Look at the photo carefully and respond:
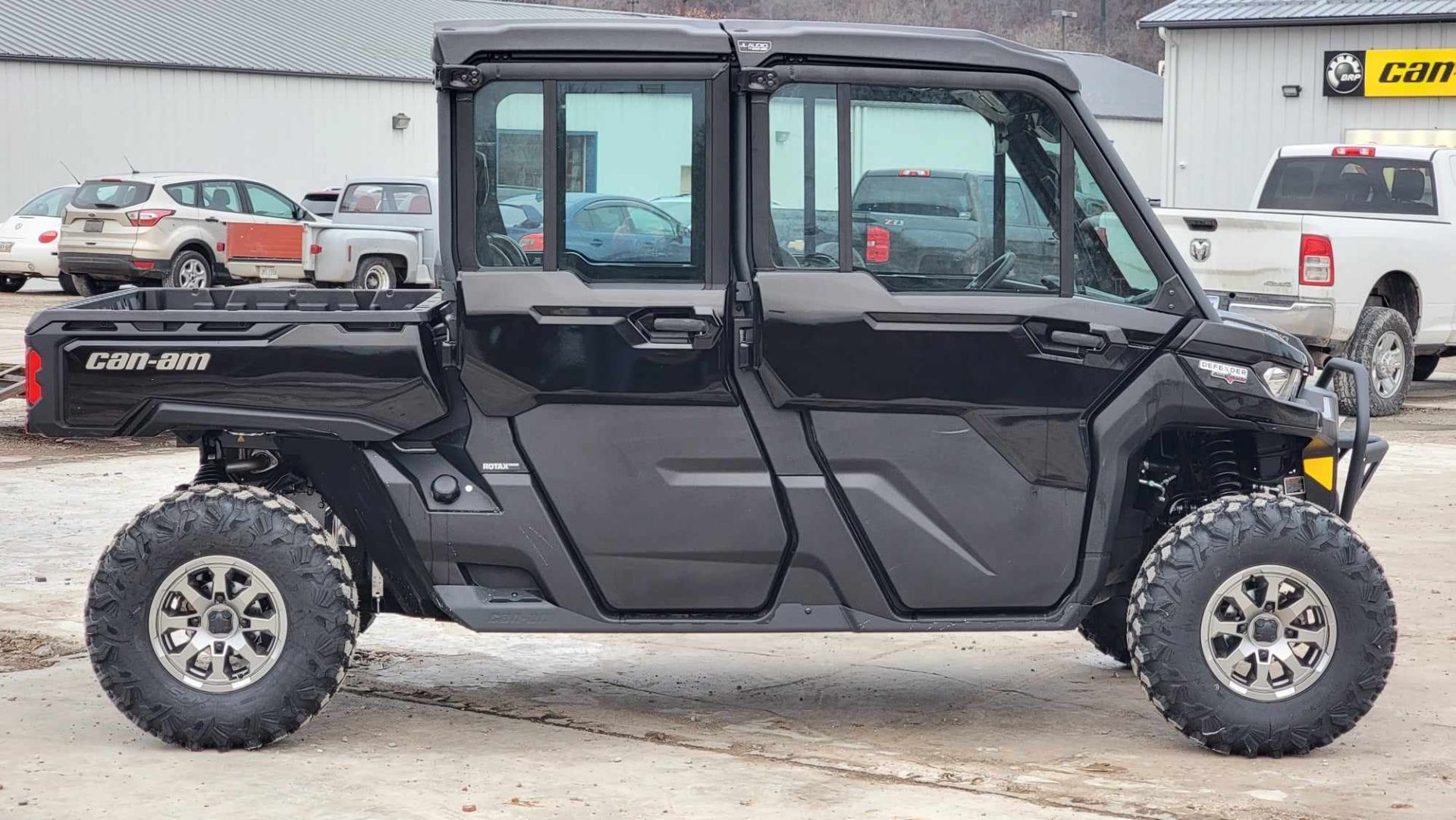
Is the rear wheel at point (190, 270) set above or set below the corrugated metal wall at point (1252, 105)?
below

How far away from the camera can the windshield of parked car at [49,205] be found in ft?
88.5

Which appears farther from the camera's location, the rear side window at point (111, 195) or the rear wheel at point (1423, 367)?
the rear side window at point (111, 195)

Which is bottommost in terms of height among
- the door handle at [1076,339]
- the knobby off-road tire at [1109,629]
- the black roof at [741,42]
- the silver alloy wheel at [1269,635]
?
the knobby off-road tire at [1109,629]

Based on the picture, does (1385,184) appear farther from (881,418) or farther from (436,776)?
(436,776)

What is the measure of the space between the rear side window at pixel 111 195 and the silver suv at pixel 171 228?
0.01 meters

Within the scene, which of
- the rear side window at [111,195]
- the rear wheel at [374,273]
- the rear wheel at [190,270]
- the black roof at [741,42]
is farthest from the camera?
the rear wheel at [190,270]

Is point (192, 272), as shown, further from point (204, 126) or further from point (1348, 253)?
point (1348, 253)

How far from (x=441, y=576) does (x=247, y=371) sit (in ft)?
2.71

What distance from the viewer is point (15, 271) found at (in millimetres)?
26797

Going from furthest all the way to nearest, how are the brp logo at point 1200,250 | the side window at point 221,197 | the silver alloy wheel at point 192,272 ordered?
the side window at point 221,197
the silver alloy wheel at point 192,272
the brp logo at point 1200,250

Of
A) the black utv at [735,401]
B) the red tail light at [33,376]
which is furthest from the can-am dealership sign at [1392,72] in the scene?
the red tail light at [33,376]

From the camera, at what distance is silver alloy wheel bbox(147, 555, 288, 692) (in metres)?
5.61

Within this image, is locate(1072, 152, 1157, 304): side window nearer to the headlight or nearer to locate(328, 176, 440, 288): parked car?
the headlight

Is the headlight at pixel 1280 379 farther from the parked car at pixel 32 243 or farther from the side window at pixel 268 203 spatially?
the parked car at pixel 32 243
